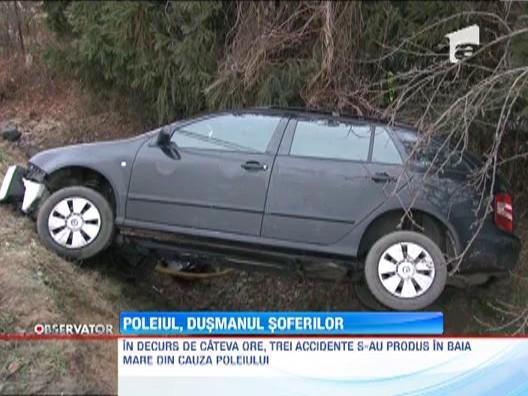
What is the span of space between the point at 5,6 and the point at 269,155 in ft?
26.4

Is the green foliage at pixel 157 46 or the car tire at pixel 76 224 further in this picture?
the green foliage at pixel 157 46

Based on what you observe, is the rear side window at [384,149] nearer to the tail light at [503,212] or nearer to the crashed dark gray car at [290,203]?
the crashed dark gray car at [290,203]

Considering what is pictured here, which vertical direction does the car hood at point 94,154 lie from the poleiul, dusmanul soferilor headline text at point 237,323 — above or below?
above

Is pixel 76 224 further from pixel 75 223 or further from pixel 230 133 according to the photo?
pixel 230 133

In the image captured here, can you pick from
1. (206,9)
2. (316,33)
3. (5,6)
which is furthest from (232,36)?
(5,6)

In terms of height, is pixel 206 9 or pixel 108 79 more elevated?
pixel 206 9

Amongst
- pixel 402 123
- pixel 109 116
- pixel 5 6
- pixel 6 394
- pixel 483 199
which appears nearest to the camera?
pixel 6 394

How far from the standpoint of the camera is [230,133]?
21.5 ft

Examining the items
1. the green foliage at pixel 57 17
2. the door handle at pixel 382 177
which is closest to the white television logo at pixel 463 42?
the door handle at pixel 382 177

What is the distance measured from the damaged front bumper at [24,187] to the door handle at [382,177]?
2917 mm

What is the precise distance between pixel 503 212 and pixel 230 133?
2406 mm

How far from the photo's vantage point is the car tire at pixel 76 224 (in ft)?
21.4

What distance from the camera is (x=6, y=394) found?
4355 millimetres

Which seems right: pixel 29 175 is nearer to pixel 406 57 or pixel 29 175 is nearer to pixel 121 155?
pixel 121 155
